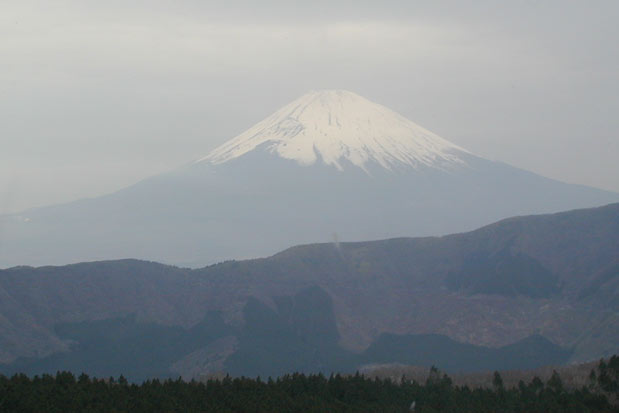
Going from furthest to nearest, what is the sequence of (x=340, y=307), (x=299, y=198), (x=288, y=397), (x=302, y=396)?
(x=299, y=198) < (x=340, y=307) < (x=302, y=396) < (x=288, y=397)

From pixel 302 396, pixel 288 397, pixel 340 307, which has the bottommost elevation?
pixel 302 396

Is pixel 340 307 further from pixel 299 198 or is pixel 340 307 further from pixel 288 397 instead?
pixel 299 198

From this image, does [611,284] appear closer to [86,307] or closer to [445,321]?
[445,321]

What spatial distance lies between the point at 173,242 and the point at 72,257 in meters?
18.9

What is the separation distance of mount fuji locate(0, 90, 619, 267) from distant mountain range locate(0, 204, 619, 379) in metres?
82.7

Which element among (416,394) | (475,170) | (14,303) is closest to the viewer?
(416,394)

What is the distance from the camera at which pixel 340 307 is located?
217ft

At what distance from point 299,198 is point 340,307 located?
104 meters

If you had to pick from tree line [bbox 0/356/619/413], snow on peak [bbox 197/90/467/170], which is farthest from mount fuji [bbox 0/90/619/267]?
tree line [bbox 0/356/619/413]

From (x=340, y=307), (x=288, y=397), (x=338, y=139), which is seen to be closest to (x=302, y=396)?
(x=288, y=397)

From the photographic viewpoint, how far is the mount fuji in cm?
15762

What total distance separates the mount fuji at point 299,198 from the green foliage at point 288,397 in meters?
122

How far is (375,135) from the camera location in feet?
509

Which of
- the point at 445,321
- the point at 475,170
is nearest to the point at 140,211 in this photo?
the point at 475,170
